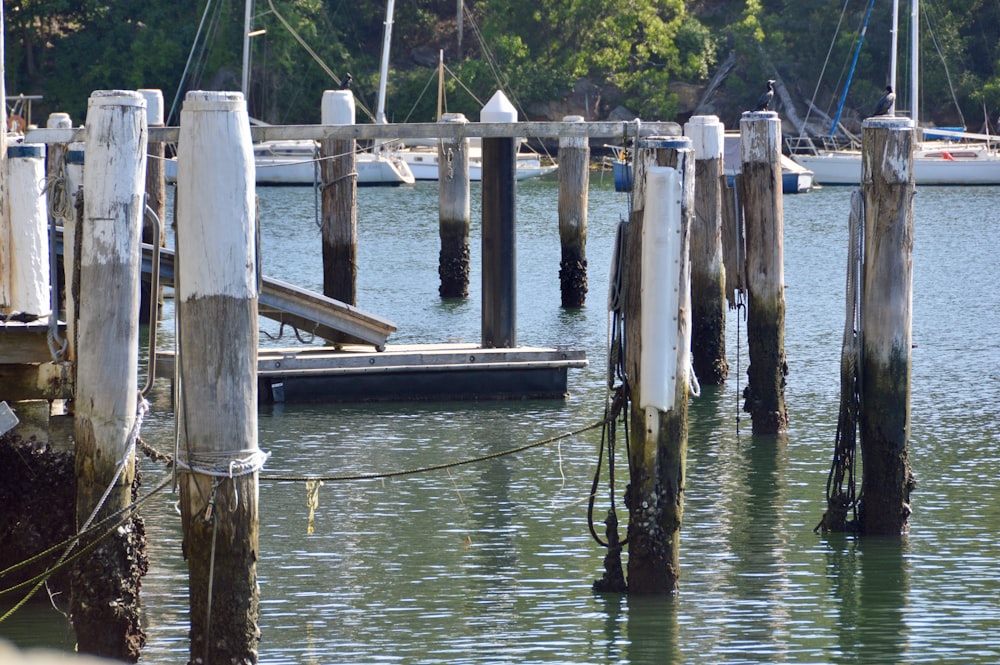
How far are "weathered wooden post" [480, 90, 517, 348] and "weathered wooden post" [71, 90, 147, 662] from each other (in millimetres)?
7771

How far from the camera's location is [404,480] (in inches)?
520

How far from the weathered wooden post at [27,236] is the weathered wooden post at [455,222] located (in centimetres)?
1221

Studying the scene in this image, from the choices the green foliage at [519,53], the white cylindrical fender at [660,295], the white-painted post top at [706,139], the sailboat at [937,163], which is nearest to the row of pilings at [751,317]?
the white cylindrical fender at [660,295]

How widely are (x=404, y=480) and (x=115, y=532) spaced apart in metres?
5.09

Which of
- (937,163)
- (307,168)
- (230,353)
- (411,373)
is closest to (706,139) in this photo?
(411,373)

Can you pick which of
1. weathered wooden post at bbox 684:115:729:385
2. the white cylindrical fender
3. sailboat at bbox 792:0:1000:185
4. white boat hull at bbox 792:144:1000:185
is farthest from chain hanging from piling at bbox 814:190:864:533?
white boat hull at bbox 792:144:1000:185

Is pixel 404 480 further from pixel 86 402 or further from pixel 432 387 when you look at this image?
pixel 86 402

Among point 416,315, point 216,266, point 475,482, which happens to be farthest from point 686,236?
point 416,315

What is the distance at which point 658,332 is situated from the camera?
30.1ft

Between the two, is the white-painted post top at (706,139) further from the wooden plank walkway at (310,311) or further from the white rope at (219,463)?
the white rope at (219,463)

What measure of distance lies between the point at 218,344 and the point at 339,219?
11.9 m

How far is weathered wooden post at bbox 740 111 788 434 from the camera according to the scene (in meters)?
13.8

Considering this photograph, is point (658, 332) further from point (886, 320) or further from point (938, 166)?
point (938, 166)

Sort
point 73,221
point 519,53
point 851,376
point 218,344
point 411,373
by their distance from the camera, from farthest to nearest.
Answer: point 519,53, point 411,373, point 851,376, point 73,221, point 218,344
